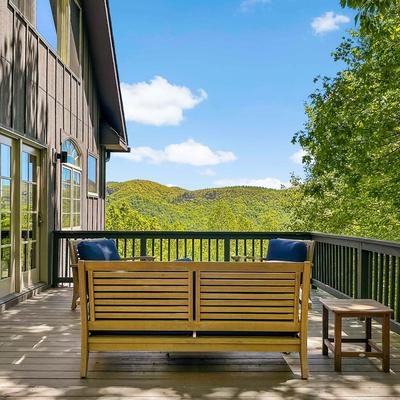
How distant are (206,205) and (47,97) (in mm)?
14237

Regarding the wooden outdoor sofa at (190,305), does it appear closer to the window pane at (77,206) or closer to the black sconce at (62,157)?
the black sconce at (62,157)

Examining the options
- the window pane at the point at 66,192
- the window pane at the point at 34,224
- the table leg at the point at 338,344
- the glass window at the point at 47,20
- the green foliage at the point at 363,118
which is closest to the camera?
the table leg at the point at 338,344

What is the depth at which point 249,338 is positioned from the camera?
127 inches

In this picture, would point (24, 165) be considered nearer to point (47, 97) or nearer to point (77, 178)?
point (47, 97)

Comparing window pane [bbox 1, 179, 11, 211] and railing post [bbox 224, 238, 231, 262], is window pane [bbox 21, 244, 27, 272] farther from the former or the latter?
railing post [bbox 224, 238, 231, 262]

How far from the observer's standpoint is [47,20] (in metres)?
7.20

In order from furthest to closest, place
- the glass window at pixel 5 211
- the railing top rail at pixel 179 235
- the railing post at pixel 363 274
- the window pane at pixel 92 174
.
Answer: the window pane at pixel 92 174 → the railing top rail at pixel 179 235 → the glass window at pixel 5 211 → the railing post at pixel 363 274

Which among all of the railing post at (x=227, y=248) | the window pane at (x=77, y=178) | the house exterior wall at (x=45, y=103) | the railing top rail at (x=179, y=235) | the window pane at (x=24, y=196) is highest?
the house exterior wall at (x=45, y=103)

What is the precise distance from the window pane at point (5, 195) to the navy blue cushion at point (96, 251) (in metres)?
1.53

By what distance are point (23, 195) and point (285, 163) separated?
3105cm

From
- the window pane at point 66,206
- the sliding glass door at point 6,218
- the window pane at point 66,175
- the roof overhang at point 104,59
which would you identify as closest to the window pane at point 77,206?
the window pane at point 66,206

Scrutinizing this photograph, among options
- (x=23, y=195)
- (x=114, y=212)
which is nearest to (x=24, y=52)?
(x=23, y=195)

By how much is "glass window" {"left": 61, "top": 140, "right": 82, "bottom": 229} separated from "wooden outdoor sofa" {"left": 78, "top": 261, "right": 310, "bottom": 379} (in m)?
4.91

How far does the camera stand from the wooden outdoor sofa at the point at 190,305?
317 centimetres
